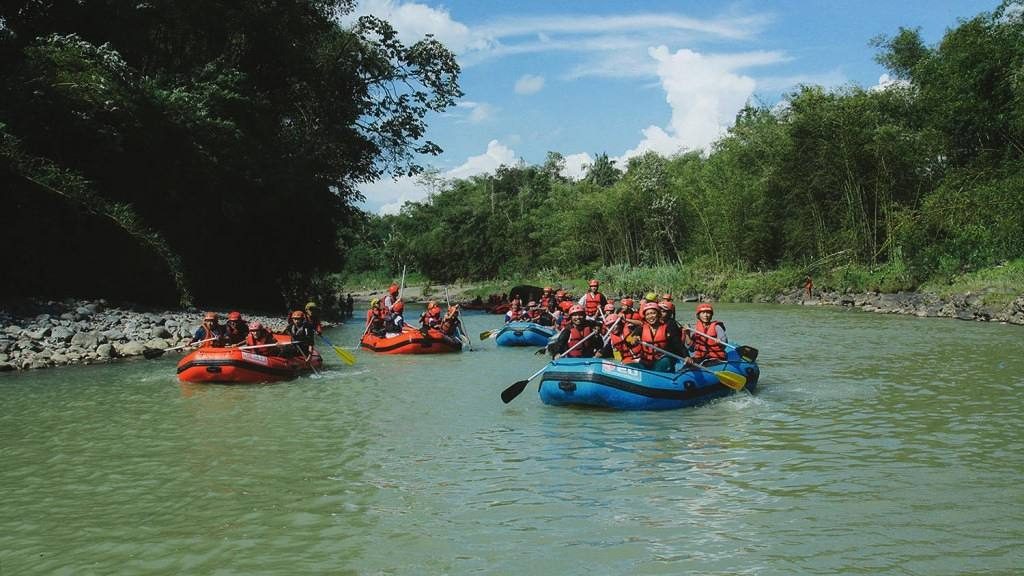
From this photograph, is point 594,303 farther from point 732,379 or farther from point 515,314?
point 515,314

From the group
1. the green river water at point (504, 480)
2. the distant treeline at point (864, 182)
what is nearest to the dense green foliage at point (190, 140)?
the green river water at point (504, 480)

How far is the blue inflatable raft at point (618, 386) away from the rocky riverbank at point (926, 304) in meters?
13.0

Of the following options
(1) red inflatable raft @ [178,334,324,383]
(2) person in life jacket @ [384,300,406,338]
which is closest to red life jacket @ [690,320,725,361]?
(1) red inflatable raft @ [178,334,324,383]

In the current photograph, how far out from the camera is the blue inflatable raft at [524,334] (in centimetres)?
1834

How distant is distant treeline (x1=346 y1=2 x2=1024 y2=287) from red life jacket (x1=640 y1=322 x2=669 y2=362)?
1666 cm

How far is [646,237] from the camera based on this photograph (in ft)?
153

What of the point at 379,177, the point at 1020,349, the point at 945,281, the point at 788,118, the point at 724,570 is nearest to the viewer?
the point at 724,570

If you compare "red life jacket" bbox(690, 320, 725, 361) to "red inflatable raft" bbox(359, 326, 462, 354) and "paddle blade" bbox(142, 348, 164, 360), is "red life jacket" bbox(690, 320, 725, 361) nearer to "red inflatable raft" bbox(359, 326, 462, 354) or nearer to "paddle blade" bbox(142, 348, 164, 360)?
"red inflatable raft" bbox(359, 326, 462, 354)

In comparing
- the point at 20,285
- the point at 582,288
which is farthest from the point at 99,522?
the point at 582,288

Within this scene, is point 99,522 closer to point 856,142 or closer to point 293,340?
point 293,340

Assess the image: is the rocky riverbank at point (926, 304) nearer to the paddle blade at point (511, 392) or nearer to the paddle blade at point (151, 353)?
the paddle blade at point (511, 392)

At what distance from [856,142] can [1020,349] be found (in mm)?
15227

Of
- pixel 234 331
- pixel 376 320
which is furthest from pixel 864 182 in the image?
pixel 234 331

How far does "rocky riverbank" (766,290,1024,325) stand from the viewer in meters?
19.9
